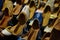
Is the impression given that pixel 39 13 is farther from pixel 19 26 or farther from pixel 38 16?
pixel 19 26

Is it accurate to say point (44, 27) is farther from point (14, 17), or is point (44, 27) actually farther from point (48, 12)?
point (14, 17)

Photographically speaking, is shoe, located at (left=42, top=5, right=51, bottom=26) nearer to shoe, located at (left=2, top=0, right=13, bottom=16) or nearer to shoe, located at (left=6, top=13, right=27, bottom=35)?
shoe, located at (left=6, top=13, right=27, bottom=35)

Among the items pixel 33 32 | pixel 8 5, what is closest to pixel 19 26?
pixel 33 32

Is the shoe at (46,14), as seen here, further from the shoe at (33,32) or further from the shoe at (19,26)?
the shoe at (19,26)

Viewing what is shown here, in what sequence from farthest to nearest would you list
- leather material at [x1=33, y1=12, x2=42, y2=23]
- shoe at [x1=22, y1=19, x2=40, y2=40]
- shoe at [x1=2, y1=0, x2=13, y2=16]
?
shoe at [x1=2, y1=0, x2=13, y2=16], leather material at [x1=33, y1=12, x2=42, y2=23], shoe at [x1=22, y1=19, x2=40, y2=40]

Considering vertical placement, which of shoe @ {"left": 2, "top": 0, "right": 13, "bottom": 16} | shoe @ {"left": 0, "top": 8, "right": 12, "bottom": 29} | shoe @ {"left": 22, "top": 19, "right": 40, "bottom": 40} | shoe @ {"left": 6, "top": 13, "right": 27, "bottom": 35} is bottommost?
shoe @ {"left": 22, "top": 19, "right": 40, "bottom": 40}

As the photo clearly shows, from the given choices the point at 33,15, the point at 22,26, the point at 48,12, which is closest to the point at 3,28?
the point at 22,26

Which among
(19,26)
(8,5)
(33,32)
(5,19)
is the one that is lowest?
(33,32)

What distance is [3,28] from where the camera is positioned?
188 cm

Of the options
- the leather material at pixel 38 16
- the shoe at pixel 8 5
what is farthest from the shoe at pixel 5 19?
the leather material at pixel 38 16

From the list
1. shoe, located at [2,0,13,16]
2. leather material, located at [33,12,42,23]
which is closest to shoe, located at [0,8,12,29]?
shoe, located at [2,0,13,16]

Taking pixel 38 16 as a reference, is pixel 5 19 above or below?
above

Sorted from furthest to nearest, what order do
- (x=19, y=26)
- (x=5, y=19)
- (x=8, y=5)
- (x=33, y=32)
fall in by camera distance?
(x=8, y=5) → (x=5, y=19) → (x=19, y=26) → (x=33, y=32)

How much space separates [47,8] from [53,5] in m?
0.06
